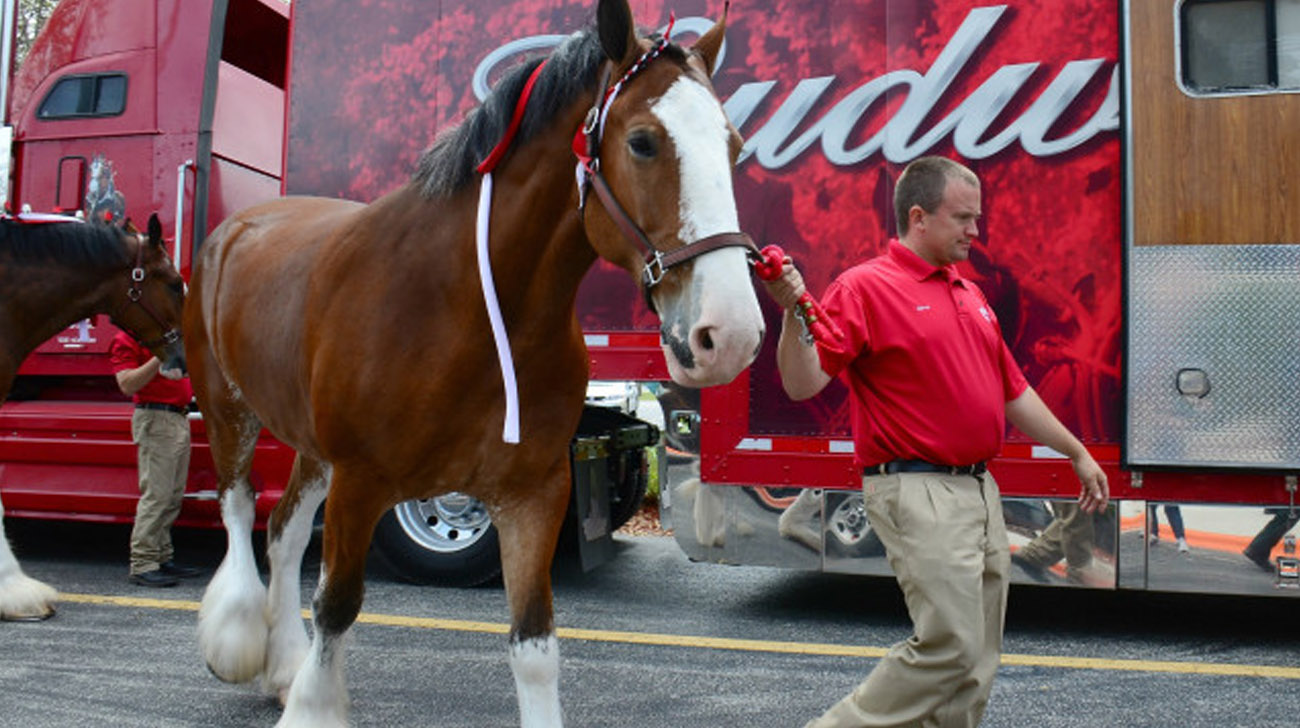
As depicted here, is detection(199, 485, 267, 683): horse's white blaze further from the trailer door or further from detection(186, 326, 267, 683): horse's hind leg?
the trailer door

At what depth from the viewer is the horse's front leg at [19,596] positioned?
17.6ft

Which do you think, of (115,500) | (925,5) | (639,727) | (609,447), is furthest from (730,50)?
(115,500)

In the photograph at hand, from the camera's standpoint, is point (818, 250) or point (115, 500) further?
point (115, 500)

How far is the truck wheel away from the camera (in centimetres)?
611

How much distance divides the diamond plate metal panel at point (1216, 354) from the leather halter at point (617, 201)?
113 inches

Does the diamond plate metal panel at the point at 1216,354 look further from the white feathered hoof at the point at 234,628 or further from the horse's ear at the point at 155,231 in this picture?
the horse's ear at the point at 155,231

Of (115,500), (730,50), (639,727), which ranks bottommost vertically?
(639,727)

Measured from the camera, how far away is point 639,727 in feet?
12.7

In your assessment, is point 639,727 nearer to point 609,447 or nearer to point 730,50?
point 609,447

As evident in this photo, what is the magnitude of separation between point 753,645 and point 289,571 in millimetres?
2040

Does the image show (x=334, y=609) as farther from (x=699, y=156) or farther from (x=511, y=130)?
(x=699, y=156)

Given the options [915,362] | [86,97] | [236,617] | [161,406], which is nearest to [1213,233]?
[915,362]

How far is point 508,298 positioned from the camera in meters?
3.06

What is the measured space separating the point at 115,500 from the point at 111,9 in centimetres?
303
